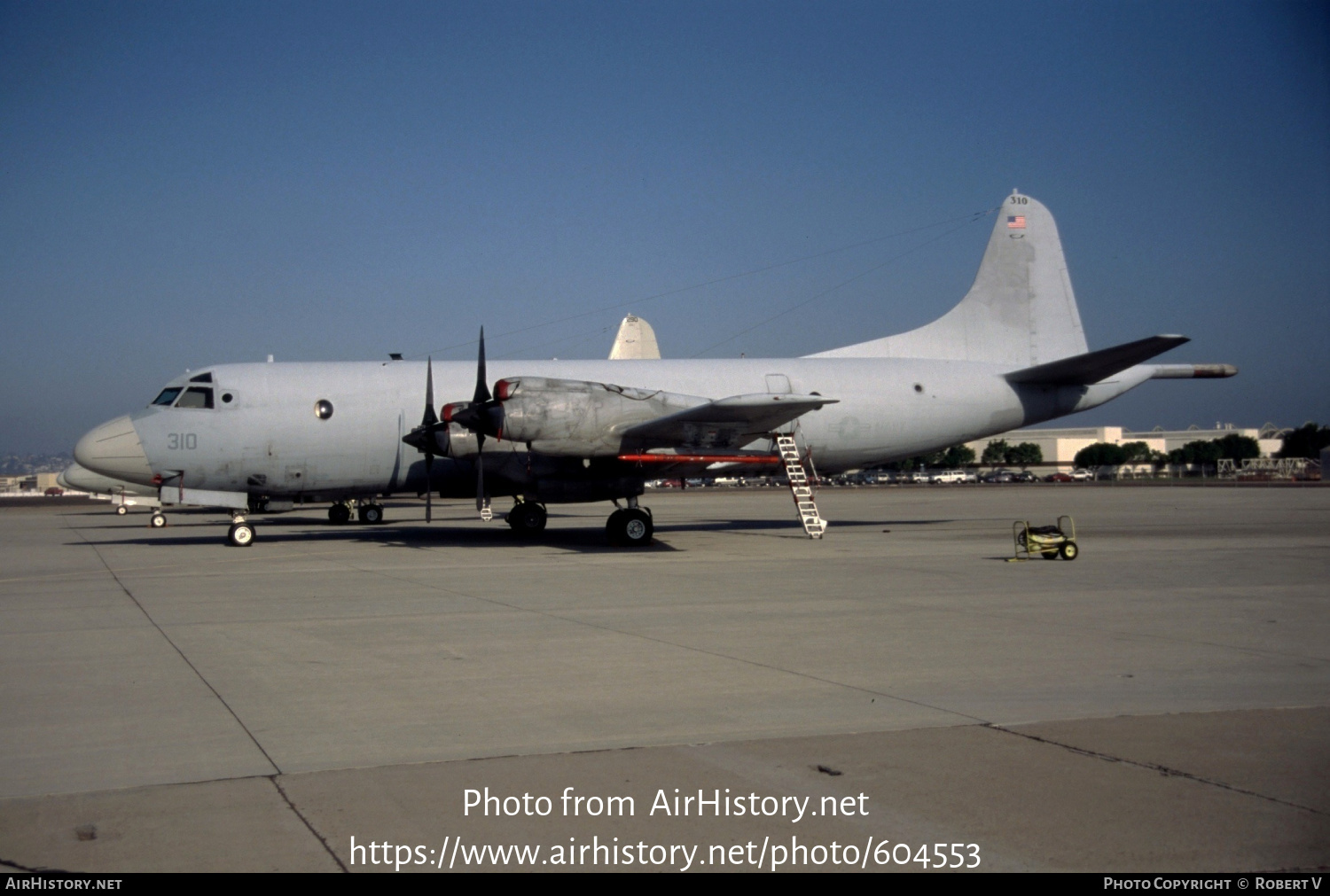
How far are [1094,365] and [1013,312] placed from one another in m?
2.81

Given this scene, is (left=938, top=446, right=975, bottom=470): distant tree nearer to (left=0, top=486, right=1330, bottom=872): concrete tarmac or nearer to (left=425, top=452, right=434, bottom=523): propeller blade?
(left=425, top=452, right=434, bottom=523): propeller blade

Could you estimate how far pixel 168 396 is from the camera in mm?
21172

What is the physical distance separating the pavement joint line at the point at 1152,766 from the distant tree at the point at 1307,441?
11961cm

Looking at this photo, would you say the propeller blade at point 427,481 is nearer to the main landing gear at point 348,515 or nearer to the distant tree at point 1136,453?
the main landing gear at point 348,515

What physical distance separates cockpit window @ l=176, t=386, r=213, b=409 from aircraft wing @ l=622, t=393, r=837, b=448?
8.68 m

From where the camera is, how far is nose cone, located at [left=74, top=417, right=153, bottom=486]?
2059 centimetres

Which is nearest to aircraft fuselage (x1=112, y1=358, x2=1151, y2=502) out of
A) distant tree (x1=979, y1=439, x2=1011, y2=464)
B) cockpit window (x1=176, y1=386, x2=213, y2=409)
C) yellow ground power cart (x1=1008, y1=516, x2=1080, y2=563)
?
cockpit window (x1=176, y1=386, x2=213, y2=409)

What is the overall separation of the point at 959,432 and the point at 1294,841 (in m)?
20.2

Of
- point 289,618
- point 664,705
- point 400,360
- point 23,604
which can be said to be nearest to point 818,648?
point 664,705

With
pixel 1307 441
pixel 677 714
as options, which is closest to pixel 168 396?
pixel 677 714

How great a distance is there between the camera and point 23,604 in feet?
41.9

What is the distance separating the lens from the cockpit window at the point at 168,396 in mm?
21109

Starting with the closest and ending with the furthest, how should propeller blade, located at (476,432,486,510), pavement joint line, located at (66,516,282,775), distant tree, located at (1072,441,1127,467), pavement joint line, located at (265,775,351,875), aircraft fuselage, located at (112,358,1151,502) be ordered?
pavement joint line, located at (265,775,351,875) → pavement joint line, located at (66,516,282,775) → propeller blade, located at (476,432,486,510) → aircraft fuselage, located at (112,358,1151,502) → distant tree, located at (1072,441,1127,467)

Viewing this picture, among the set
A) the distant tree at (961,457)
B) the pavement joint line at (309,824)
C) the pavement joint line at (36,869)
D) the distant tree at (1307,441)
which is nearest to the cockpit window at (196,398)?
the pavement joint line at (309,824)
